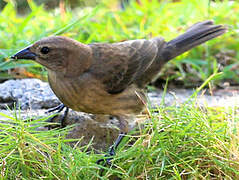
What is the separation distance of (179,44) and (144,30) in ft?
3.68

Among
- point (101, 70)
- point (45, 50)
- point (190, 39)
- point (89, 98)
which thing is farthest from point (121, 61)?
point (190, 39)

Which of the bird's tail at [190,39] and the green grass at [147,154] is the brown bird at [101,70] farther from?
the green grass at [147,154]

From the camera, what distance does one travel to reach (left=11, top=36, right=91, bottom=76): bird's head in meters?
3.52

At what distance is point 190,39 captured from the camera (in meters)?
4.54

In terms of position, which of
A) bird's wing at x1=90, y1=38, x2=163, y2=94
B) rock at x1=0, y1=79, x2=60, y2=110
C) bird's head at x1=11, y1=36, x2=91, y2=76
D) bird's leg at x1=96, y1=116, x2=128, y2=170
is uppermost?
bird's head at x1=11, y1=36, x2=91, y2=76

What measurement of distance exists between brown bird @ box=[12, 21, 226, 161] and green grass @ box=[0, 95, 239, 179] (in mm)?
501

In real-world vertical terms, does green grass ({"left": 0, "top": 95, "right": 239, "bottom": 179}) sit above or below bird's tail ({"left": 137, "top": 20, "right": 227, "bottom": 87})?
below

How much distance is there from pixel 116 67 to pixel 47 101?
809 mm

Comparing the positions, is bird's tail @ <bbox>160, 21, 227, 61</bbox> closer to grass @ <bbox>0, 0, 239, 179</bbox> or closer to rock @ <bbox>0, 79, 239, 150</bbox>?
rock @ <bbox>0, 79, 239, 150</bbox>

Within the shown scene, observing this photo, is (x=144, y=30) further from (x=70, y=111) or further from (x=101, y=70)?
(x=70, y=111)

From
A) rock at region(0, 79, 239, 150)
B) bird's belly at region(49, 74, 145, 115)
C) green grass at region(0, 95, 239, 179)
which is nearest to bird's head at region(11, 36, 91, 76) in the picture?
bird's belly at region(49, 74, 145, 115)

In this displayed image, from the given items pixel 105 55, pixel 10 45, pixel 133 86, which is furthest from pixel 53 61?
pixel 10 45

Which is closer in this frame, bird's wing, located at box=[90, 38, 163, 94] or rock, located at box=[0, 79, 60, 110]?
bird's wing, located at box=[90, 38, 163, 94]

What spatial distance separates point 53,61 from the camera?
3613mm
